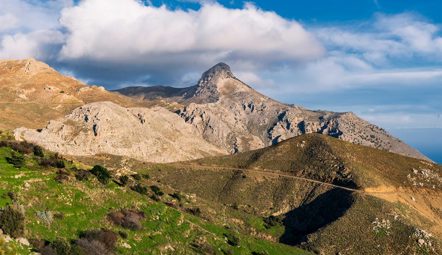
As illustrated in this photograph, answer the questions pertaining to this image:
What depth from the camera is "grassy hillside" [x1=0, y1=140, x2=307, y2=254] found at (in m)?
47.2

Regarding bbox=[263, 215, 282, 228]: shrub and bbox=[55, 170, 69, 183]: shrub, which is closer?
bbox=[55, 170, 69, 183]: shrub

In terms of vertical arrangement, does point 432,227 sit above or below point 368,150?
below

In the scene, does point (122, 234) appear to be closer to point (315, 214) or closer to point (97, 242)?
point (97, 242)

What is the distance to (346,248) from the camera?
92.6 metres

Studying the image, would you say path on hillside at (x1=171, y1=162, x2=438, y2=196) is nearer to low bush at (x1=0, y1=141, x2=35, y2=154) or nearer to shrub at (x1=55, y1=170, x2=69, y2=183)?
low bush at (x1=0, y1=141, x2=35, y2=154)

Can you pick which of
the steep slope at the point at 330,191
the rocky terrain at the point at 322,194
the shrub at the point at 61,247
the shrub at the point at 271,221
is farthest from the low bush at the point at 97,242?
the shrub at the point at 271,221

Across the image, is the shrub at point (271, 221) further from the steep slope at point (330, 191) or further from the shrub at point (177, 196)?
the shrub at point (177, 196)

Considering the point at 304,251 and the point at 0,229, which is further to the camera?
the point at 304,251

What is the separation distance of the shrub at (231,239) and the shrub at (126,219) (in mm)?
18770

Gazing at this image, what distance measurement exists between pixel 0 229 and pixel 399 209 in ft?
295

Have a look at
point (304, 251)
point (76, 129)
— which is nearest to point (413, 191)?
point (304, 251)

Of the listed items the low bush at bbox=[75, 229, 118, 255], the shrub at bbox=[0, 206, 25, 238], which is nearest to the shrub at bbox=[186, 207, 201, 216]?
the low bush at bbox=[75, 229, 118, 255]

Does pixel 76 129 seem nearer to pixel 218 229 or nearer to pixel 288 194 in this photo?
pixel 288 194

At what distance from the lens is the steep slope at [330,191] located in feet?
314
